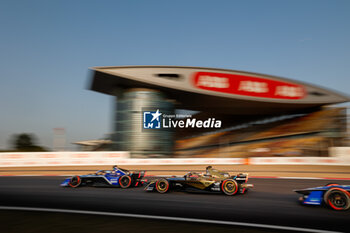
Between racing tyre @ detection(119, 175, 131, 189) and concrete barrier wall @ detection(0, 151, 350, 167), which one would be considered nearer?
racing tyre @ detection(119, 175, 131, 189)

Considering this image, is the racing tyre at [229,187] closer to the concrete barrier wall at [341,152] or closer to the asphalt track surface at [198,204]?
the asphalt track surface at [198,204]

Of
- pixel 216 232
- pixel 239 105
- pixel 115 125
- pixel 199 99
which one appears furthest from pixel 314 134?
pixel 216 232

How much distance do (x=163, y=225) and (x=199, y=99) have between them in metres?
24.9

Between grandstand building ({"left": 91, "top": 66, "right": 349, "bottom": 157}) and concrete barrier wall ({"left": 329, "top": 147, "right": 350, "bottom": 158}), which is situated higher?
grandstand building ({"left": 91, "top": 66, "right": 349, "bottom": 157})

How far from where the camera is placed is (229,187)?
8203 millimetres

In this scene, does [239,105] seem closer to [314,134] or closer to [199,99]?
[199,99]

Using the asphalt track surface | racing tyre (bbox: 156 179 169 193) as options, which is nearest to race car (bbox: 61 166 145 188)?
the asphalt track surface

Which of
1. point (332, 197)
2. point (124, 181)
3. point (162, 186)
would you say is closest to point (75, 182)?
point (124, 181)

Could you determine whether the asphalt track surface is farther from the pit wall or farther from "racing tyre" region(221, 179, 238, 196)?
the pit wall

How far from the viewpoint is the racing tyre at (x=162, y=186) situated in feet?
28.2

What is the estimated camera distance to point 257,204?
6.90 metres

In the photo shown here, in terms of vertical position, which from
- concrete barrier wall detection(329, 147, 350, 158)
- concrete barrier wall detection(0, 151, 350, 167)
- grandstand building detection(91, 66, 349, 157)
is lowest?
concrete barrier wall detection(0, 151, 350, 167)

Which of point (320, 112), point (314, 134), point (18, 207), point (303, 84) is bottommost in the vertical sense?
point (18, 207)

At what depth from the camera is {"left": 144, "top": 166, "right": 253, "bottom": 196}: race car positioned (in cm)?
820
